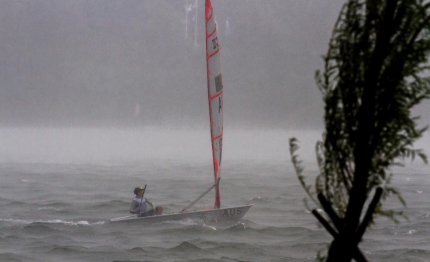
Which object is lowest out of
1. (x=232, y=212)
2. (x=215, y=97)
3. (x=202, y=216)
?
(x=202, y=216)

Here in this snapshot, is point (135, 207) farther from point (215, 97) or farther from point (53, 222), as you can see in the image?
point (53, 222)

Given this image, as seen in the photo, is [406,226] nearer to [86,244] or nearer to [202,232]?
[202,232]

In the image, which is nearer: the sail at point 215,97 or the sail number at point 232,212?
the sail number at point 232,212

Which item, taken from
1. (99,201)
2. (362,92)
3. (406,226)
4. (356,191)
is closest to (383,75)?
(362,92)

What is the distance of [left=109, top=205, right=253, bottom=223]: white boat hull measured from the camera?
31609mm

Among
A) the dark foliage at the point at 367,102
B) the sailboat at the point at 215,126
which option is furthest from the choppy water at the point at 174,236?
the dark foliage at the point at 367,102

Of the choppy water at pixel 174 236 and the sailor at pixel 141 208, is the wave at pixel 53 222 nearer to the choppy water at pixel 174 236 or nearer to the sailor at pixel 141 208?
the choppy water at pixel 174 236

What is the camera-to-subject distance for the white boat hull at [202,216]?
104 feet

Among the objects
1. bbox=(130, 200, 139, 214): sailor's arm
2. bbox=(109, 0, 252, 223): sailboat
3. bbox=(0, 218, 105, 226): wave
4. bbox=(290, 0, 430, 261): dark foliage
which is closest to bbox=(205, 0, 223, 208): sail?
bbox=(109, 0, 252, 223): sailboat

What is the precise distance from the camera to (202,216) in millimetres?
32375

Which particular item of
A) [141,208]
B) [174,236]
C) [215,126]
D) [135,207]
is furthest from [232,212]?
[135,207]

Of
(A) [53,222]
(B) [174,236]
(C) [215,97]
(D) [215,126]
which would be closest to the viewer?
(B) [174,236]

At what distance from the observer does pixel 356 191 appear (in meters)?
7.18

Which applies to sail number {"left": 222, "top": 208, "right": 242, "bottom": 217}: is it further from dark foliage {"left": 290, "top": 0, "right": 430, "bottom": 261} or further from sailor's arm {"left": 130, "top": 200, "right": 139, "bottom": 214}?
dark foliage {"left": 290, "top": 0, "right": 430, "bottom": 261}
